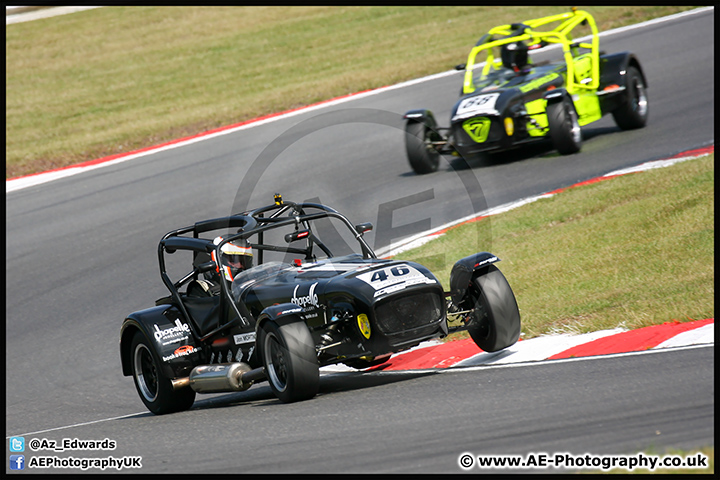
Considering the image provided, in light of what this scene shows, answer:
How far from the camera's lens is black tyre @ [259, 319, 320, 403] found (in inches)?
231

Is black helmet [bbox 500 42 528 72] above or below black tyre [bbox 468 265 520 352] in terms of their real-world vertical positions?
above

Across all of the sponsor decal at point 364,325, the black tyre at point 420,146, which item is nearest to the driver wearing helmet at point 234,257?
the sponsor decal at point 364,325

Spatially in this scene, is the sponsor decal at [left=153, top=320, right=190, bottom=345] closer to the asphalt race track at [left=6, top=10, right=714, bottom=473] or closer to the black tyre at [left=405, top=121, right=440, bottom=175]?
the asphalt race track at [left=6, top=10, right=714, bottom=473]

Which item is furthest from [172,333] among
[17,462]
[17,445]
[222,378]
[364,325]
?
[17,462]

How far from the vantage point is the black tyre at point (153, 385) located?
7066 millimetres

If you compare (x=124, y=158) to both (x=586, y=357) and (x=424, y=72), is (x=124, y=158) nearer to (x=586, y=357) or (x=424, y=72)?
(x=424, y=72)

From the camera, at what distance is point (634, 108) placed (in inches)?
566

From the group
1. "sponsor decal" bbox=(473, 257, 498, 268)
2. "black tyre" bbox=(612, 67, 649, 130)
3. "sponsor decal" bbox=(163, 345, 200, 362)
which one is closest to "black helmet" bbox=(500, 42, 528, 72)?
"black tyre" bbox=(612, 67, 649, 130)

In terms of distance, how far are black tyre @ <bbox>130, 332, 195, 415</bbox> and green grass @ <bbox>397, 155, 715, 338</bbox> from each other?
2809 millimetres

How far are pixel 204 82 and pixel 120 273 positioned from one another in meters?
16.0

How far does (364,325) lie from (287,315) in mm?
528

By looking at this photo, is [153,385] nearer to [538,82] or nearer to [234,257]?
[234,257]

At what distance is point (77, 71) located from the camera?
2959cm
